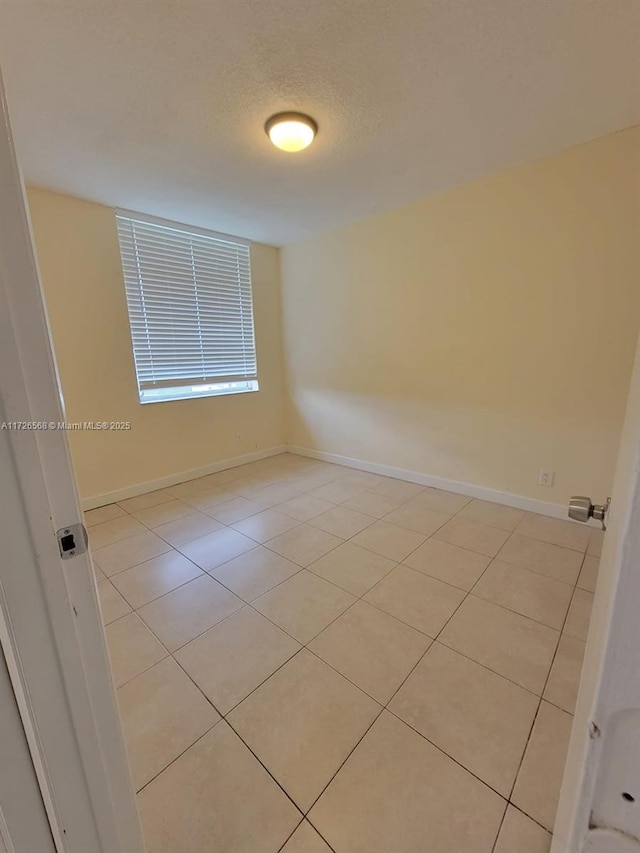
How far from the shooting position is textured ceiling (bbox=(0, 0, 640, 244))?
1.26 metres

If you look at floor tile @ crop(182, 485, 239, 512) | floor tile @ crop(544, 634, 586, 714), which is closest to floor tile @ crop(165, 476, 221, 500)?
floor tile @ crop(182, 485, 239, 512)

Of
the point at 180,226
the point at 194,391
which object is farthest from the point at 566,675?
the point at 180,226

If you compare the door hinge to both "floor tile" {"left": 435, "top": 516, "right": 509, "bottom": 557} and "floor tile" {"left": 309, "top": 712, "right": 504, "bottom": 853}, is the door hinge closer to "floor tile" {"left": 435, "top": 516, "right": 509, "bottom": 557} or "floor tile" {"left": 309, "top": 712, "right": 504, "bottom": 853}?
"floor tile" {"left": 309, "top": 712, "right": 504, "bottom": 853}

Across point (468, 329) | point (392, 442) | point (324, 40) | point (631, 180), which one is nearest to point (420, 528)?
point (392, 442)

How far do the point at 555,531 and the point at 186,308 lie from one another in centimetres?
359

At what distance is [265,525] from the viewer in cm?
260

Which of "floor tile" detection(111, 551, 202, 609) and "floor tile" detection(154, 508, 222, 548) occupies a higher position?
"floor tile" detection(111, 551, 202, 609)

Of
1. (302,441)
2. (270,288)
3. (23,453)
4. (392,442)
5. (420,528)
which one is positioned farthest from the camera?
(302,441)

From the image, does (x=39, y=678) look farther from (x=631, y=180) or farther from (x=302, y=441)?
(x=302, y=441)

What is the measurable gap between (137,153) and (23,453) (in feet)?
7.71

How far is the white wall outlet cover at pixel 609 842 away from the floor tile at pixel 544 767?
2.59 feet

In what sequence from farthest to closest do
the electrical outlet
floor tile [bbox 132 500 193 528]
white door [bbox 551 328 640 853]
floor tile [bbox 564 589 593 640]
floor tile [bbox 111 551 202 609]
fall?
floor tile [bbox 132 500 193 528]
the electrical outlet
floor tile [bbox 111 551 202 609]
floor tile [bbox 564 589 593 640]
white door [bbox 551 328 640 853]

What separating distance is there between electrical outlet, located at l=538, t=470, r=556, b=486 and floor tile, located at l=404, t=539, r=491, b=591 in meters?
0.88

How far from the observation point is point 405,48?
4.58 ft
